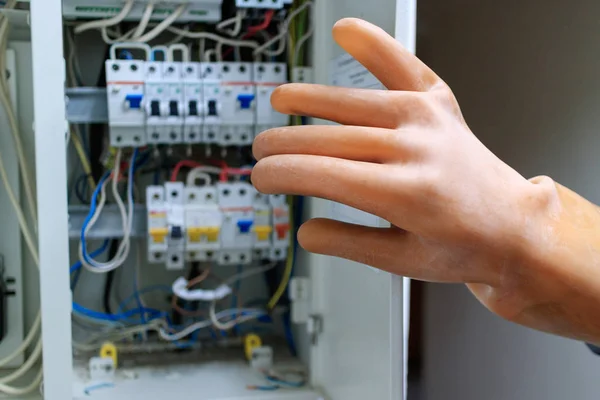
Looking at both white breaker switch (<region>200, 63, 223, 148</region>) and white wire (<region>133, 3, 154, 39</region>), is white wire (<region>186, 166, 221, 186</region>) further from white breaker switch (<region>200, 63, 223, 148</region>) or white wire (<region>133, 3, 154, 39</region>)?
white wire (<region>133, 3, 154, 39</region>)

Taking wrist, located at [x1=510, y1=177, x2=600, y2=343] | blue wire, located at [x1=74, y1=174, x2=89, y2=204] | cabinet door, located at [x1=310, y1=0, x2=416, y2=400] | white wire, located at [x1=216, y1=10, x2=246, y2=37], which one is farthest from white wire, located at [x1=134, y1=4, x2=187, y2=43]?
wrist, located at [x1=510, y1=177, x2=600, y2=343]

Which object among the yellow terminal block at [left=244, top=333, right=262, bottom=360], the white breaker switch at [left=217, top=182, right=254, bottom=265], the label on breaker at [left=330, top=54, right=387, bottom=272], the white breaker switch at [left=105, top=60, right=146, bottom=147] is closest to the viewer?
the label on breaker at [left=330, top=54, right=387, bottom=272]

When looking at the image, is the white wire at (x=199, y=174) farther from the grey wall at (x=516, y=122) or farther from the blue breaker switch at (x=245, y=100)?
the grey wall at (x=516, y=122)

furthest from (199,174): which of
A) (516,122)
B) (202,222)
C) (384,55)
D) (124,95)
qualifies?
(384,55)

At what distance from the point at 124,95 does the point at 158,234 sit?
0.34m

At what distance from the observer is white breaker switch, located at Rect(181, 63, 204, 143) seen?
1.38m

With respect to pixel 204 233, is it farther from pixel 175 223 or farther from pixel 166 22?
pixel 166 22

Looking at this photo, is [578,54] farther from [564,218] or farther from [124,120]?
[124,120]

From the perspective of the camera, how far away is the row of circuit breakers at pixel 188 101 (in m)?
1.34

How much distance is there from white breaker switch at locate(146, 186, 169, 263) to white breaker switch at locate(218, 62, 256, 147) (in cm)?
21

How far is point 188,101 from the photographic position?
1.38 m

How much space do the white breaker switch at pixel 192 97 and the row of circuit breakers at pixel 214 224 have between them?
162 millimetres

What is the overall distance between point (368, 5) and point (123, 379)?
106 centimetres

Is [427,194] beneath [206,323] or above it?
above
